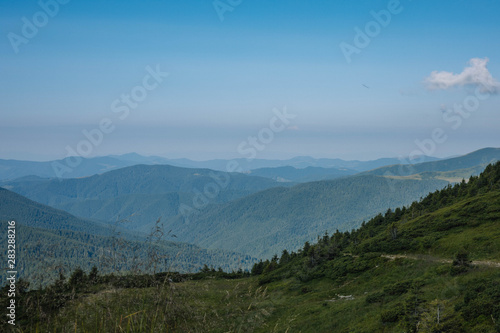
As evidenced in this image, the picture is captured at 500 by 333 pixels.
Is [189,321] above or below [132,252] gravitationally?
below

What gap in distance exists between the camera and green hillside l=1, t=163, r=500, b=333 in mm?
5656

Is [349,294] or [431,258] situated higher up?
[431,258]

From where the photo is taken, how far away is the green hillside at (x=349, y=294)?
566 cm

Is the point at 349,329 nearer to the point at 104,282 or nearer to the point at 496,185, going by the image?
the point at 104,282

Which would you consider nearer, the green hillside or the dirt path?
the green hillside

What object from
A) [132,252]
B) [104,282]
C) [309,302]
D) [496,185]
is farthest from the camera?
A: [496,185]

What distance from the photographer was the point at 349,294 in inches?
1180

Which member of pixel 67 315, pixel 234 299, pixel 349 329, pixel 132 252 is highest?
pixel 132 252

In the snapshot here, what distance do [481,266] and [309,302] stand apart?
48.4 feet

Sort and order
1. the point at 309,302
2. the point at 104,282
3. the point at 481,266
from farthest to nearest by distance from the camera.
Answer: the point at 309,302
the point at 481,266
the point at 104,282

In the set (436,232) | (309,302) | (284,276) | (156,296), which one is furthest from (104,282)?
(284,276)

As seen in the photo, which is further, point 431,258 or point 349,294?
point 431,258

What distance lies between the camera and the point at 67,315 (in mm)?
6105

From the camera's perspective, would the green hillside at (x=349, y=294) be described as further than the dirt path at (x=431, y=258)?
No
